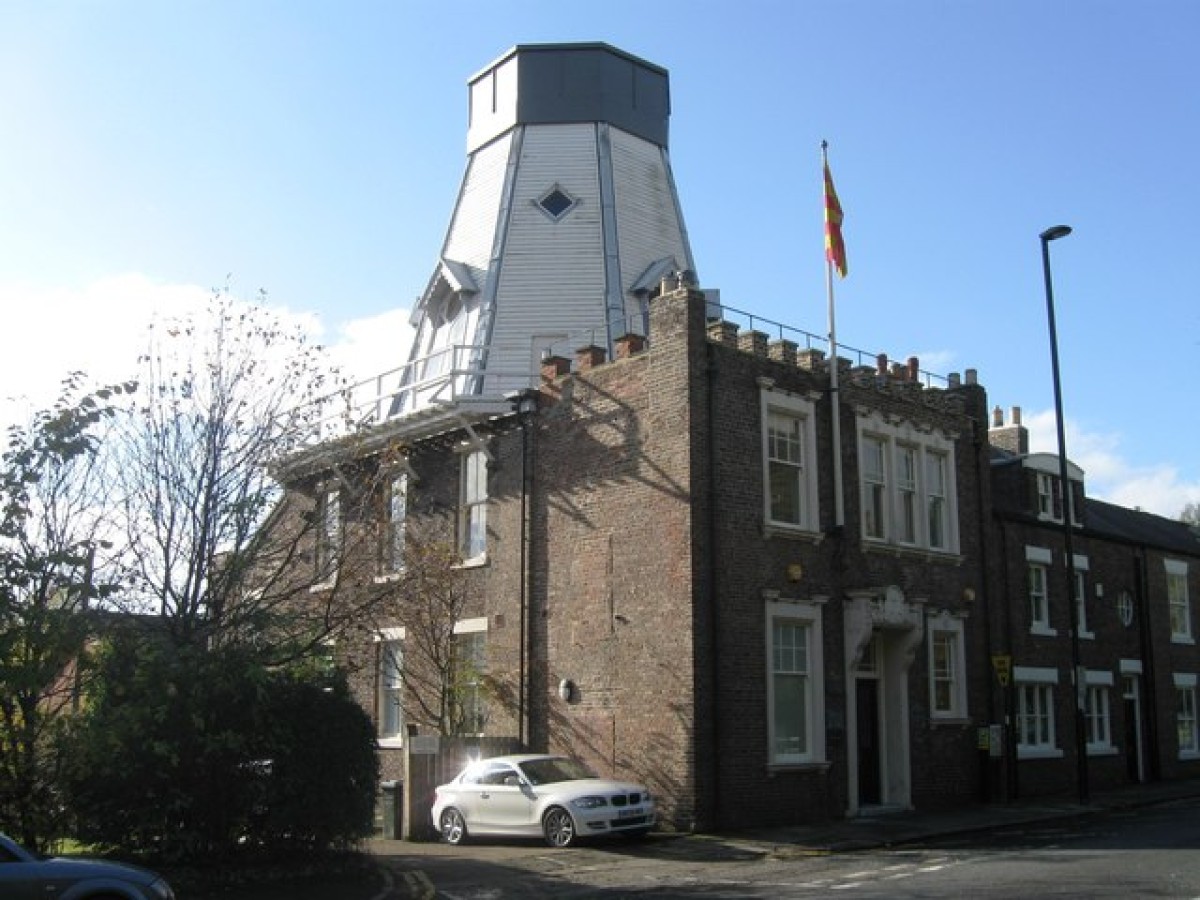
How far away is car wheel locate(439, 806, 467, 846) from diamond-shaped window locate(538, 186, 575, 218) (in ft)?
53.1

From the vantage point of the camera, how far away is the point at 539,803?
762 inches

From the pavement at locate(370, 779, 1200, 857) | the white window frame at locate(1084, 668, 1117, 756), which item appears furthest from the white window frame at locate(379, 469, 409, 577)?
the white window frame at locate(1084, 668, 1117, 756)

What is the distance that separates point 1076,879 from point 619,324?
17860mm

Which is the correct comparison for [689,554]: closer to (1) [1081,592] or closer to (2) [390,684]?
(2) [390,684]

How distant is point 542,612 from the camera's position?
24.0 meters

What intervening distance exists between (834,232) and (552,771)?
Result: 11549 mm

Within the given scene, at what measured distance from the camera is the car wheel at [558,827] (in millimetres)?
18984

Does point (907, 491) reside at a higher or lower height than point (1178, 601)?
higher

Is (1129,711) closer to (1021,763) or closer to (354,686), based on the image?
(1021,763)

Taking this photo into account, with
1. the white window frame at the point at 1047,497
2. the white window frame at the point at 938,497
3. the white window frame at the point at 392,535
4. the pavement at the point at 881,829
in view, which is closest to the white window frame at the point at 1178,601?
the white window frame at the point at 1047,497

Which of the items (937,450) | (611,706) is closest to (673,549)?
(611,706)

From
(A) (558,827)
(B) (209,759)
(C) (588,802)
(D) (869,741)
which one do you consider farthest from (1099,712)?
(B) (209,759)

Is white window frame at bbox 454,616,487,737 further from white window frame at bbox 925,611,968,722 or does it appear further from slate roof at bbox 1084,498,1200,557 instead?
slate roof at bbox 1084,498,1200,557

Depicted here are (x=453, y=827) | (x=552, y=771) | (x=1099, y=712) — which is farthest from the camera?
(x=1099, y=712)
